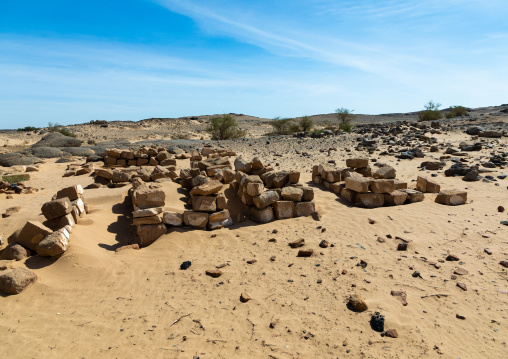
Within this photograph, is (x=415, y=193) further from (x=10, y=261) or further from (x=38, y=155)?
(x=38, y=155)

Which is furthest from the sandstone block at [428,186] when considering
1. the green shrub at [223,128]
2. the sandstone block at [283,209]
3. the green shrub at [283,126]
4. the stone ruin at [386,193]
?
the green shrub at [283,126]

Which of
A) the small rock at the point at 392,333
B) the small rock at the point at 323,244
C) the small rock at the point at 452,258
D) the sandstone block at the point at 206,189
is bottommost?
the small rock at the point at 392,333

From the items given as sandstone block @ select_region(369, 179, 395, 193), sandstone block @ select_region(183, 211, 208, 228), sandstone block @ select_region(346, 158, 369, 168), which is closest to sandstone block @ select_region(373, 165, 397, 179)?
sandstone block @ select_region(346, 158, 369, 168)

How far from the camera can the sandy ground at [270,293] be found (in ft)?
11.3

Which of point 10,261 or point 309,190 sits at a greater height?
point 309,190

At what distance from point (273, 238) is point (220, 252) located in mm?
998

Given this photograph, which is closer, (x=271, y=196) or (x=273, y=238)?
(x=273, y=238)

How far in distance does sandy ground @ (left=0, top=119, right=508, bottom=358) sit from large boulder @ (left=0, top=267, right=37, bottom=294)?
0.40 ft

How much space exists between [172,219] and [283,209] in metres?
2.28

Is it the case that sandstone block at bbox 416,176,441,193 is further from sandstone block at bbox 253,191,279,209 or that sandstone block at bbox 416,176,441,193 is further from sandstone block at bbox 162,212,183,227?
sandstone block at bbox 162,212,183,227

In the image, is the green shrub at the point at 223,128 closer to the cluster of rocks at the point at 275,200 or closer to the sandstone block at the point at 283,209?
the cluster of rocks at the point at 275,200

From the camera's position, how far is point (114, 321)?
3.89 m

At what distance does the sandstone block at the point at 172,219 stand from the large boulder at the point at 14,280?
7.76 ft

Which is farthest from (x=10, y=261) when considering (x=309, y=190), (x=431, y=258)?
(x=431, y=258)
